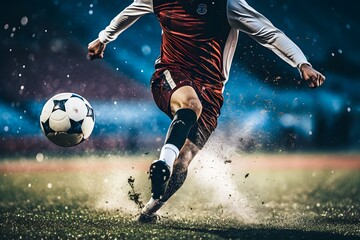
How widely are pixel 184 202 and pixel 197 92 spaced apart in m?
1.04

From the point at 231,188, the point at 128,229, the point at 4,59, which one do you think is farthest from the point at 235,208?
the point at 4,59

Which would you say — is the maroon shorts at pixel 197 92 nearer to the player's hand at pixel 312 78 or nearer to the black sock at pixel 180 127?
the black sock at pixel 180 127

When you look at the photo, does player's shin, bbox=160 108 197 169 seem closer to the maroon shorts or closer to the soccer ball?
the maroon shorts

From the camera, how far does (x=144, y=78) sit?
171 inches

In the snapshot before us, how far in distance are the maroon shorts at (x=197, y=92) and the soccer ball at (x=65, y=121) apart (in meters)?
0.52

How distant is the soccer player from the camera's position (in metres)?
3.27

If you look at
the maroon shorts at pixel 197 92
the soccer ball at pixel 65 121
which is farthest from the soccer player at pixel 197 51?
the soccer ball at pixel 65 121

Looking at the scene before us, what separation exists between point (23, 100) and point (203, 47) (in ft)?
7.94

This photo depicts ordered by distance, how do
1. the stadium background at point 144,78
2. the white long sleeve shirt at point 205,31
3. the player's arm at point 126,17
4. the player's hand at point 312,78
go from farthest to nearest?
the stadium background at point 144,78 < the player's arm at point 126,17 < the white long sleeve shirt at point 205,31 < the player's hand at point 312,78

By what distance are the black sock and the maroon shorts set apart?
303mm

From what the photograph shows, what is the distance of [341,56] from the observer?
17.3 feet

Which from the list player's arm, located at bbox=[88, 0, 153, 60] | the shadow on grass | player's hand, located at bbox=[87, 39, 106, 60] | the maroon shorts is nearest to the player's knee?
the maroon shorts

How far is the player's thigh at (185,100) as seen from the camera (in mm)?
3062

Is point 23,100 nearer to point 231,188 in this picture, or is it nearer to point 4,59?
point 4,59
